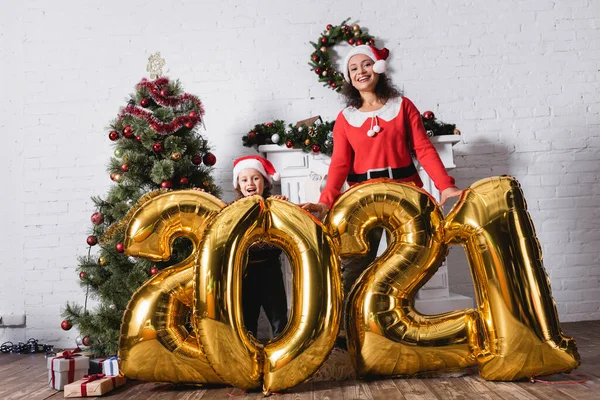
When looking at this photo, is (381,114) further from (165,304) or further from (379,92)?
(165,304)

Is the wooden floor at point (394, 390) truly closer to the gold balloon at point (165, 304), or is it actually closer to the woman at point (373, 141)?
the gold balloon at point (165, 304)

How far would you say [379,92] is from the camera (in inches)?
94.4

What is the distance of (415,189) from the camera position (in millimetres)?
1983

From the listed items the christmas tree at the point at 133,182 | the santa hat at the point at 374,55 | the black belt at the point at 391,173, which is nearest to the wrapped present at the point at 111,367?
the christmas tree at the point at 133,182

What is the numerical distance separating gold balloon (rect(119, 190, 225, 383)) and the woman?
0.54 meters

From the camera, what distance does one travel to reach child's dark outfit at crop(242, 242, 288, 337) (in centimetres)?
252

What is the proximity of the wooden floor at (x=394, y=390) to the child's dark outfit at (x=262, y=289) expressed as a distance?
0.55 m

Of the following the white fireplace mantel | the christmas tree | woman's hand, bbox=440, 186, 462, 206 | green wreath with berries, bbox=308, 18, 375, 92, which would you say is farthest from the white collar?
green wreath with berries, bbox=308, 18, 375, 92

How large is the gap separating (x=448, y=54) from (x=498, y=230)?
1.89 meters

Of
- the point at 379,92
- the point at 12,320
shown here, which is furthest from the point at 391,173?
the point at 12,320

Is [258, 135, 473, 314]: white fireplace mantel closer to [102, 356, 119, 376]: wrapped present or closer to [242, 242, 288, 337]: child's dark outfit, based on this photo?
[242, 242, 288, 337]: child's dark outfit

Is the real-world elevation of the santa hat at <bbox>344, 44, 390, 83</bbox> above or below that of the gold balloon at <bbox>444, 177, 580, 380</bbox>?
above

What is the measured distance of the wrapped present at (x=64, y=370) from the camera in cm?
212

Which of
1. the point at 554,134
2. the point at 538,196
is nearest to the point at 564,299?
the point at 538,196
